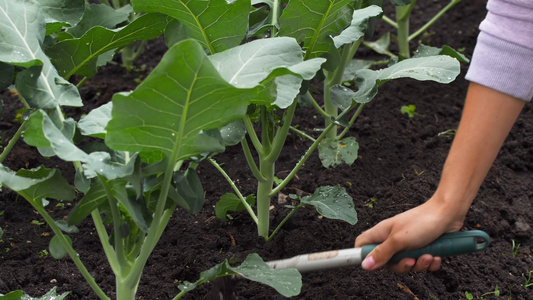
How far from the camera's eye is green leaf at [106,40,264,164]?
3.48 ft

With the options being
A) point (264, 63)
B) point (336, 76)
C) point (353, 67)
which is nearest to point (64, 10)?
point (264, 63)

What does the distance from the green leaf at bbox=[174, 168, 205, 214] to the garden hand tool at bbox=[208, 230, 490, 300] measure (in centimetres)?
25

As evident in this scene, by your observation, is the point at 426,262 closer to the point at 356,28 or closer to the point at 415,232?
the point at 415,232

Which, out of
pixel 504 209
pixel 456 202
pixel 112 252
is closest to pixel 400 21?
pixel 504 209

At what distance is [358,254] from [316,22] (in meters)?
0.61

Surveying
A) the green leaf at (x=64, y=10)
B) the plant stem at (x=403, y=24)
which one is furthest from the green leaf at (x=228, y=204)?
the plant stem at (x=403, y=24)

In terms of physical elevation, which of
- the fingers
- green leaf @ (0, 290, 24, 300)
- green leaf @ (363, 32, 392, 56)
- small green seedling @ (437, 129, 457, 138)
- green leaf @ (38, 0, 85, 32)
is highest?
green leaf @ (38, 0, 85, 32)

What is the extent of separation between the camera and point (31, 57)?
1398 millimetres

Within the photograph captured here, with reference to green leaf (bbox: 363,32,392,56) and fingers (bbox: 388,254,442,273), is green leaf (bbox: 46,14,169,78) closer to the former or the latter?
fingers (bbox: 388,254,442,273)

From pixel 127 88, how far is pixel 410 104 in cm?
138

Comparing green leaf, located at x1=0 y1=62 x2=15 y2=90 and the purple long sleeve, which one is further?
green leaf, located at x1=0 y1=62 x2=15 y2=90

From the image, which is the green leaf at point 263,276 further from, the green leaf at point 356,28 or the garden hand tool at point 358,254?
the green leaf at point 356,28

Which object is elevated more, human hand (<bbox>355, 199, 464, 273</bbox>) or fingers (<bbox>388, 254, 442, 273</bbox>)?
human hand (<bbox>355, 199, 464, 273</bbox>)

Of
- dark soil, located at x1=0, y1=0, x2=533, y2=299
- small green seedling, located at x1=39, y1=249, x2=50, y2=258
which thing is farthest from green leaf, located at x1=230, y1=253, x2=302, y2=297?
small green seedling, located at x1=39, y1=249, x2=50, y2=258
